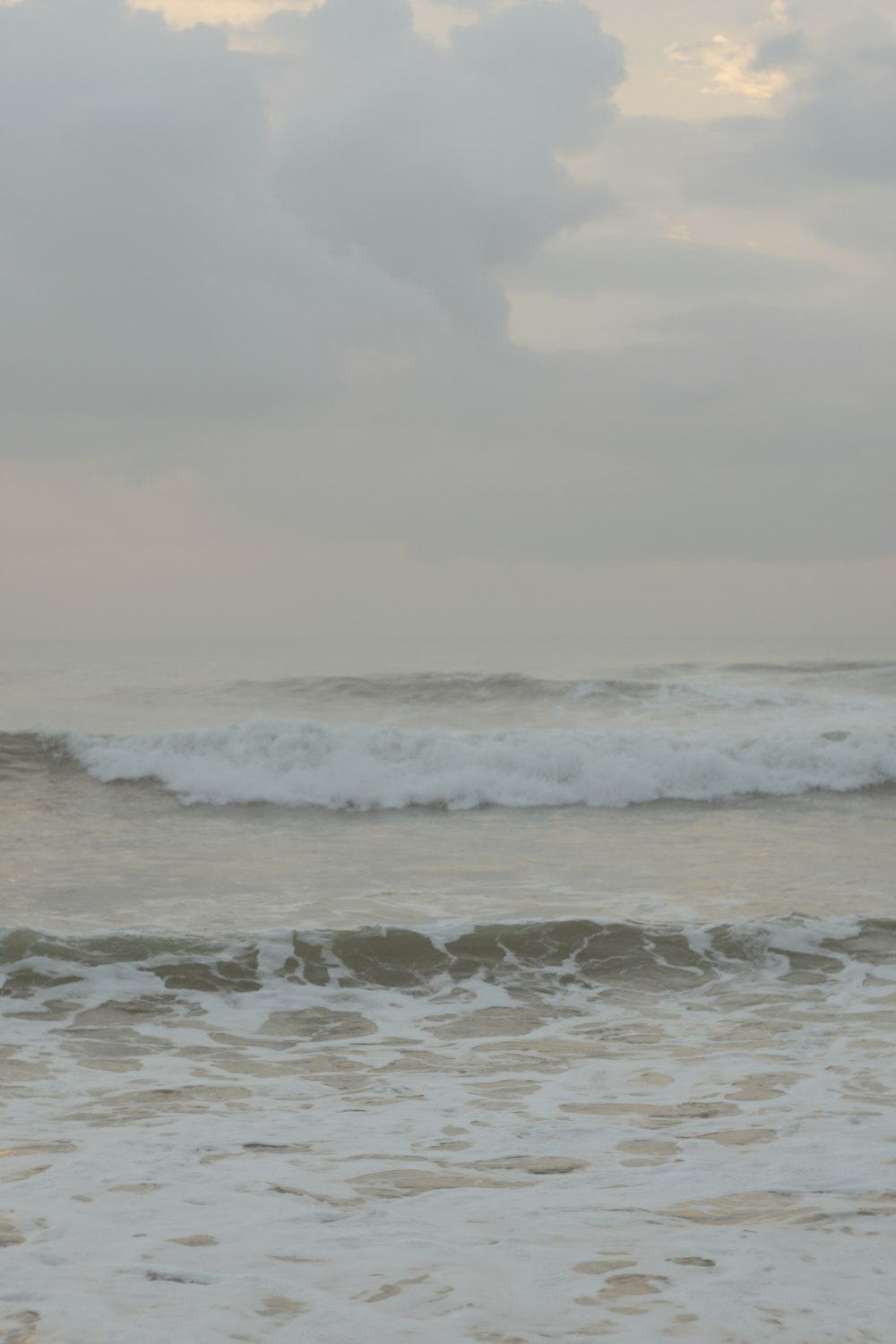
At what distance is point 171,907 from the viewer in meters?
10.5

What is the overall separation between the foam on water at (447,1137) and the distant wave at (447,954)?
0.03 m

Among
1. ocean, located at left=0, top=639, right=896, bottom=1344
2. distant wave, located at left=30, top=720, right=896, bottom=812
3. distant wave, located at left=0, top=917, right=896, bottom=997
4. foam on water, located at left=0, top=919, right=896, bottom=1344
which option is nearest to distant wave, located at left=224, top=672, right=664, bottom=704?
distant wave, located at left=30, top=720, right=896, bottom=812

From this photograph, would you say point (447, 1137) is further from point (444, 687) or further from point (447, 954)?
point (444, 687)

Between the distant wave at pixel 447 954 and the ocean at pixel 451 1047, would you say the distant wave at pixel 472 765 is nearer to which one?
the ocean at pixel 451 1047

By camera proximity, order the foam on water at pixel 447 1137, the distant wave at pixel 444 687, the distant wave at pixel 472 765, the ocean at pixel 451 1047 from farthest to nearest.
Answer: the distant wave at pixel 444 687 < the distant wave at pixel 472 765 < the ocean at pixel 451 1047 < the foam on water at pixel 447 1137

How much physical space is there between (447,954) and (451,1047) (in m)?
1.96

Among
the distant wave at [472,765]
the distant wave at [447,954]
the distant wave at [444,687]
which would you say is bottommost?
the distant wave at [447,954]

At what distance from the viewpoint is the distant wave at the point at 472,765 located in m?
17.8

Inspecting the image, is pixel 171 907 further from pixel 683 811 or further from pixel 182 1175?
pixel 683 811

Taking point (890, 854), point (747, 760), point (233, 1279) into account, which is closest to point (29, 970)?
point (233, 1279)

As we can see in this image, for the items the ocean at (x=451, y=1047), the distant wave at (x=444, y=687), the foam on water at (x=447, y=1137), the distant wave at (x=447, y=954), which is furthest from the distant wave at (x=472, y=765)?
the foam on water at (x=447, y=1137)

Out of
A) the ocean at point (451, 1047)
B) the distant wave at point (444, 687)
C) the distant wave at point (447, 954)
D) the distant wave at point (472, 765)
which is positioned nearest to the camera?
the ocean at point (451, 1047)

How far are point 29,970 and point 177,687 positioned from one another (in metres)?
24.7

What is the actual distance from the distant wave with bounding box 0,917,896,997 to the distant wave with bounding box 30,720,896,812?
26.5 ft
